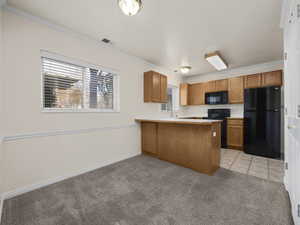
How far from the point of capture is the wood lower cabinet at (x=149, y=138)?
3.36 metres

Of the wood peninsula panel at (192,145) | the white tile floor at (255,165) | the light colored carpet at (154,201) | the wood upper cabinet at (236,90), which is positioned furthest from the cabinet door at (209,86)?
the light colored carpet at (154,201)

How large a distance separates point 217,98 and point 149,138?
9.27 feet

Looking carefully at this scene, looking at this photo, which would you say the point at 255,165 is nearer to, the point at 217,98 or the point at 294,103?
the point at 294,103

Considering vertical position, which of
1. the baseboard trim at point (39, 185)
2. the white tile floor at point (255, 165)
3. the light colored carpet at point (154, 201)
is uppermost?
the baseboard trim at point (39, 185)

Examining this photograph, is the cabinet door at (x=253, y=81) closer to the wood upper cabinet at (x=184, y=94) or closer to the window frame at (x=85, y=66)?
the wood upper cabinet at (x=184, y=94)

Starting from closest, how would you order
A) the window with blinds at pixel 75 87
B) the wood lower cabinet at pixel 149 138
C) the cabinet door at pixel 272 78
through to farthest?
the window with blinds at pixel 75 87 < the wood lower cabinet at pixel 149 138 < the cabinet door at pixel 272 78

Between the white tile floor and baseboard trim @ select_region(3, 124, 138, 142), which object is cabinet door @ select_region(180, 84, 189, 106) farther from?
baseboard trim @ select_region(3, 124, 138, 142)

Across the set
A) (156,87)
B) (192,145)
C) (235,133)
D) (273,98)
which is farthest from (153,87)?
(273,98)

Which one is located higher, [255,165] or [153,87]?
[153,87]

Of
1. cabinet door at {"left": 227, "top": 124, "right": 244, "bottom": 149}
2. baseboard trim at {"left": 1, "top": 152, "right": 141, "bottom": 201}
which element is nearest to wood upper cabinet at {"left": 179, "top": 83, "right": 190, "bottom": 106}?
cabinet door at {"left": 227, "top": 124, "right": 244, "bottom": 149}

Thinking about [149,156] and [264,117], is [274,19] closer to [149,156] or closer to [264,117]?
[264,117]

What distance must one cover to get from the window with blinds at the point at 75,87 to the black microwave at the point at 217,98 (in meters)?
3.42

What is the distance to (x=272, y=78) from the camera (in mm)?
3650

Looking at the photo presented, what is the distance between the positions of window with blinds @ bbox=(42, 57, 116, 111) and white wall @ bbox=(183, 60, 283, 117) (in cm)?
359
